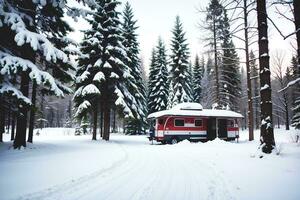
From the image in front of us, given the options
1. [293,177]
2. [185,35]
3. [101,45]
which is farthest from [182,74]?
[293,177]

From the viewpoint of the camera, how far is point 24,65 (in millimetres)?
9984

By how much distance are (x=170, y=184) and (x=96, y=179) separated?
2162 millimetres

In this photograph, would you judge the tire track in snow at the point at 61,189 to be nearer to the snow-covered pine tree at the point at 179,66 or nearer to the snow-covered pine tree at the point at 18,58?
the snow-covered pine tree at the point at 18,58

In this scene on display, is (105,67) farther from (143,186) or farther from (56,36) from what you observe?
(143,186)

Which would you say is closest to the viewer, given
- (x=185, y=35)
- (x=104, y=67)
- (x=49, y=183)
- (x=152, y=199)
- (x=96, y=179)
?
(x=152, y=199)

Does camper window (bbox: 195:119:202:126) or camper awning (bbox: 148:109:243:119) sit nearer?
camper awning (bbox: 148:109:243:119)

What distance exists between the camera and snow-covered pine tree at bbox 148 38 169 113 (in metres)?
39.2

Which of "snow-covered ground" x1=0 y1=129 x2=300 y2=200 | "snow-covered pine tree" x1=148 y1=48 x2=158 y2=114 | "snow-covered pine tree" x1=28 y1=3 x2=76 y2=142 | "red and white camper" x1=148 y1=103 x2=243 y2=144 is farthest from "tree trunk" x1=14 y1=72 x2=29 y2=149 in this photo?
"snow-covered pine tree" x1=148 y1=48 x2=158 y2=114

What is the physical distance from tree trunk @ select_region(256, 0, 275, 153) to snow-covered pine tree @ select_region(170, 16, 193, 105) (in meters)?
24.7

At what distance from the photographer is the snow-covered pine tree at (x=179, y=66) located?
35275 millimetres

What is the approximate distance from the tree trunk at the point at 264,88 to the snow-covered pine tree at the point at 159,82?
2874cm

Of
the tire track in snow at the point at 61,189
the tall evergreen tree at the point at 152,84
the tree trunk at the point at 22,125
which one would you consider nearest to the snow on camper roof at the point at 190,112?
the tree trunk at the point at 22,125

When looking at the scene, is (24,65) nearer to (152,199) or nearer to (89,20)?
(152,199)

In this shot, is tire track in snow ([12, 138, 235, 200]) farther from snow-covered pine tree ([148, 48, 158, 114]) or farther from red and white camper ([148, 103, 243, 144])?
snow-covered pine tree ([148, 48, 158, 114])
